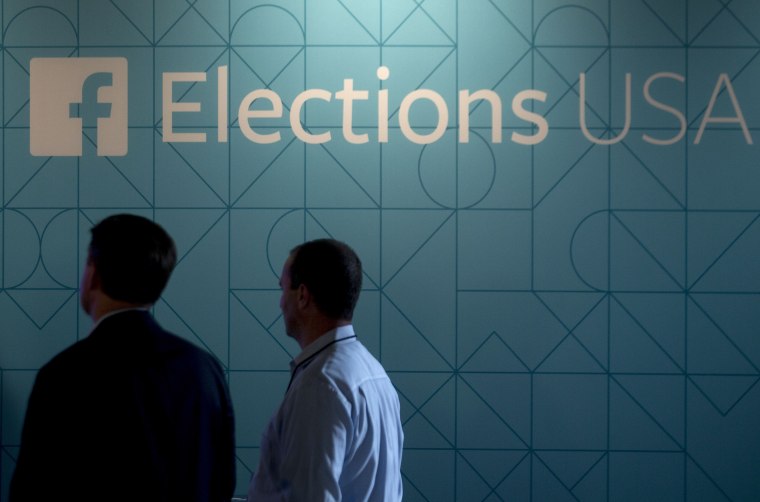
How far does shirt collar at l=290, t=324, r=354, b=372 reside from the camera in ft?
5.52

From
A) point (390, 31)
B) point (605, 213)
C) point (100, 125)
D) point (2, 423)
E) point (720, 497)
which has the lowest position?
point (720, 497)

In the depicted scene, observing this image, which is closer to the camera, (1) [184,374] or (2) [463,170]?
(1) [184,374]

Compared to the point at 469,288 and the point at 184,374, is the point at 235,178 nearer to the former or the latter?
the point at 469,288

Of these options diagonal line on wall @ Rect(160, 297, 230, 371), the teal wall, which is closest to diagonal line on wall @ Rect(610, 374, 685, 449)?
the teal wall

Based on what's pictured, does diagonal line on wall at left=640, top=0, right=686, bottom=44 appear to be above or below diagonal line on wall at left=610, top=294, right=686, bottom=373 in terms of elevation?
above

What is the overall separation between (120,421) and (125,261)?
288 mm

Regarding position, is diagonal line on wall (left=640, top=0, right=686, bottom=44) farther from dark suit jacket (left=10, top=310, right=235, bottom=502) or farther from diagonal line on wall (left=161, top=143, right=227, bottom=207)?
dark suit jacket (left=10, top=310, right=235, bottom=502)

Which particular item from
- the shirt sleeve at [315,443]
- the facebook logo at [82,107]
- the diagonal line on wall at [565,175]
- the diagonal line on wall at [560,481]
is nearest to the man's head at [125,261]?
the shirt sleeve at [315,443]

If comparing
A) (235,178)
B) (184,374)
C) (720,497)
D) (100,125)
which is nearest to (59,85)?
(100,125)

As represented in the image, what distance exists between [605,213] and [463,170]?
0.53 metres

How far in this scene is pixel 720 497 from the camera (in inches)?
109

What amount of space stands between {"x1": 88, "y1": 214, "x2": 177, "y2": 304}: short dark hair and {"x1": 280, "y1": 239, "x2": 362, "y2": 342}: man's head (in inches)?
14.8

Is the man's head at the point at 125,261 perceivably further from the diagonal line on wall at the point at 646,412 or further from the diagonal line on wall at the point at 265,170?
the diagonal line on wall at the point at 646,412

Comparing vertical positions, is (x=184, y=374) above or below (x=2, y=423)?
above
